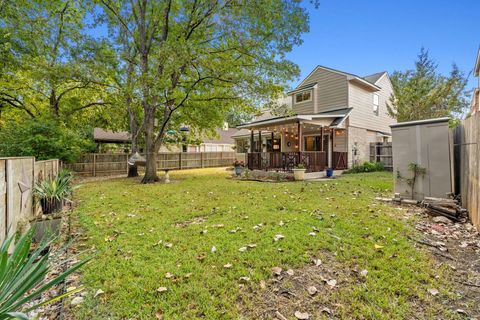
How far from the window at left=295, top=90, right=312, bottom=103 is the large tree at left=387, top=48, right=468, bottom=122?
6153 mm

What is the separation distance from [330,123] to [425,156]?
807 centimetres

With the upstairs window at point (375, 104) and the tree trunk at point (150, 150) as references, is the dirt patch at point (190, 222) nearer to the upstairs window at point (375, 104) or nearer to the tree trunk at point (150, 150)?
the tree trunk at point (150, 150)

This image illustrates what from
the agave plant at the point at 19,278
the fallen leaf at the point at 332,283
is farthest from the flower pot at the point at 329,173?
the agave plant at the point at 19,278

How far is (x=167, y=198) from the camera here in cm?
715

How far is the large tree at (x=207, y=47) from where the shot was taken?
30.4 ft

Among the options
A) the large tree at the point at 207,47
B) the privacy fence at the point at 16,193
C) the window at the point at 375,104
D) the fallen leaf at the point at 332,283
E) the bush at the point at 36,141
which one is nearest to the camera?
the fallen leaf at the point at 332,283

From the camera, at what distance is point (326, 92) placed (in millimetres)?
16062

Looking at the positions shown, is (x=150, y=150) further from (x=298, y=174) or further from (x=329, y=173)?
(x=329, y=173)

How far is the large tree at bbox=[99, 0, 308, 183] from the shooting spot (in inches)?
365

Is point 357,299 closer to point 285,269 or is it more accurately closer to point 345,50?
point 285,269

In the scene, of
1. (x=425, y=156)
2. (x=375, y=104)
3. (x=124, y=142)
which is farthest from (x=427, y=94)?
(x=124, y=142)

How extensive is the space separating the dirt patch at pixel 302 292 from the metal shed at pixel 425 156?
175 inches

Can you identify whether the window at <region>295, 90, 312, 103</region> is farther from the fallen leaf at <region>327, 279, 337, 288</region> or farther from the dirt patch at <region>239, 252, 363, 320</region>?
the fallen leaf at <region>327, 279, 337, 288</region>

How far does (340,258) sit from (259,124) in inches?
455
